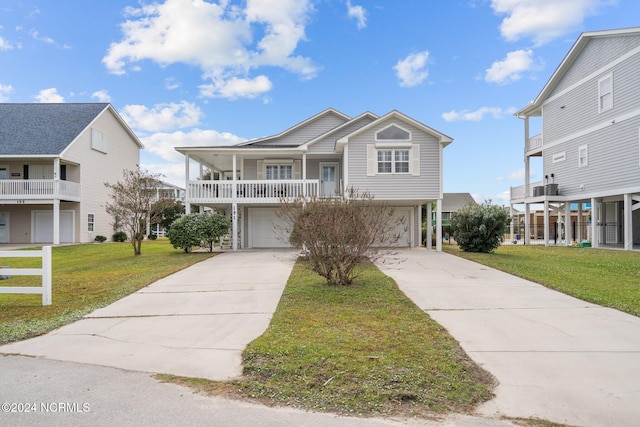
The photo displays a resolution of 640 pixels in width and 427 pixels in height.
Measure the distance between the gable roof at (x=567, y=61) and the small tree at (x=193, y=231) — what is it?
2150 cm

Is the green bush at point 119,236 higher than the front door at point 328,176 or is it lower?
lower

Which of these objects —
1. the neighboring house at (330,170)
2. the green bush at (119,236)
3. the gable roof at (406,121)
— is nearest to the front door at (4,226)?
the green bush at (119,236)

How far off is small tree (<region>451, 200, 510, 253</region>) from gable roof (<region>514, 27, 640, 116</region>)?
35.7ft

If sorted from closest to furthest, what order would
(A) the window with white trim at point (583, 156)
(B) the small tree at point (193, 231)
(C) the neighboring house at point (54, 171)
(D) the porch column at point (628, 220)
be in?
(B) the small tree at point (193, 231), (D) the porch column at point (628, 220), (A) the window with white trim at point (583, 156), (C) the neighboring house at point (54, 171)

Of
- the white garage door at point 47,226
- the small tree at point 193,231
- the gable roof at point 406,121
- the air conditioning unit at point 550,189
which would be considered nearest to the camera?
the small tree at point 193,231

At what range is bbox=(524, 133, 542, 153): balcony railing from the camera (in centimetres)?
2808

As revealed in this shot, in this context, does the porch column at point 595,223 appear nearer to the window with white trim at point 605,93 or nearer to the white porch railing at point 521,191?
the window with white trim at point 605,93

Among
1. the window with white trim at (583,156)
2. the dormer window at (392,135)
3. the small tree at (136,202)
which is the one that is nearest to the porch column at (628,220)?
the window with white trim at (583,156)

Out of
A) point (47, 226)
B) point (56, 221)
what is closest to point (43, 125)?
point (47, 226)

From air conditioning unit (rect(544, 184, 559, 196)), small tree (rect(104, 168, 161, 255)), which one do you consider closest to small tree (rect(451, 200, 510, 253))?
air conditioning unit (rect(544, 184, 559, 196))

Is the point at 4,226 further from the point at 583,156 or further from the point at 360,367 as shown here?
the point at 583,156

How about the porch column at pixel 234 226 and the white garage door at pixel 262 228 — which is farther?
the white garage door at pixel 262 228

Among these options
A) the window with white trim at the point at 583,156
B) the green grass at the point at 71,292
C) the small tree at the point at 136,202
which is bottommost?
→ the green grass at the point at 71,292

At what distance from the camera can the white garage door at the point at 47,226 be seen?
27000 mm
